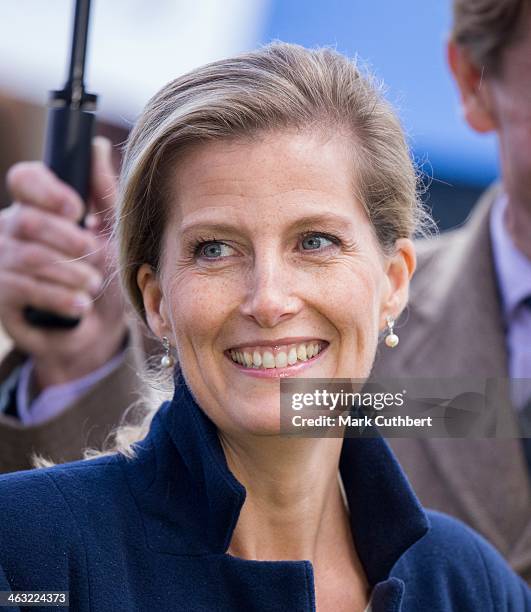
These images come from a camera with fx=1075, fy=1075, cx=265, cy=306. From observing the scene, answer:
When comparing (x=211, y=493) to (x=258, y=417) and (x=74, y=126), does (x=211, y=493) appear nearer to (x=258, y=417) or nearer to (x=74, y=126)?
(x=258, y=417)

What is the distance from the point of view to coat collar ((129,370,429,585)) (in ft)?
6.47

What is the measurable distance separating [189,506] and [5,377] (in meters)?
1.14

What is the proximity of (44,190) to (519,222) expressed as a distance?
1.56 m

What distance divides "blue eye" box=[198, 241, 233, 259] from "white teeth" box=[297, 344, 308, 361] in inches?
8.5

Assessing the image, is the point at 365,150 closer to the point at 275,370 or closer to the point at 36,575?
the point at 275,370

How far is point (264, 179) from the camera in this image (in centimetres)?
193

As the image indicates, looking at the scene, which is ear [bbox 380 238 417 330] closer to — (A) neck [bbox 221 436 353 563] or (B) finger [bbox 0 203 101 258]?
(A) neck [bbox 221 436 353 563]

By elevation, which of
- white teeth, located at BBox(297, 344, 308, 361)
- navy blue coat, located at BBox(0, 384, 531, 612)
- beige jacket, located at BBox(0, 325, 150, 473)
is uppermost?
beige jacket, located at BBox(0, 325, 150, 473)

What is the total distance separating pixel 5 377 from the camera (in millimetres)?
2990

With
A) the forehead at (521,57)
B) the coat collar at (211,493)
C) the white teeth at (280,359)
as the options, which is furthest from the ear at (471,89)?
the white teeth at (280,359)

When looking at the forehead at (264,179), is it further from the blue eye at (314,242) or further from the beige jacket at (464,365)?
the beige jacket at (464,365)

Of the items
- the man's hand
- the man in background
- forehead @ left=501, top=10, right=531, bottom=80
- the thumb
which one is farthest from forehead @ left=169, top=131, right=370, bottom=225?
forehead @ left=501, top=10, right=531, bottom=80

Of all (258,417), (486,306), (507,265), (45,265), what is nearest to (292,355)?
(258,417)

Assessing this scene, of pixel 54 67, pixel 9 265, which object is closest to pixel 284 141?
pixel 9 265
